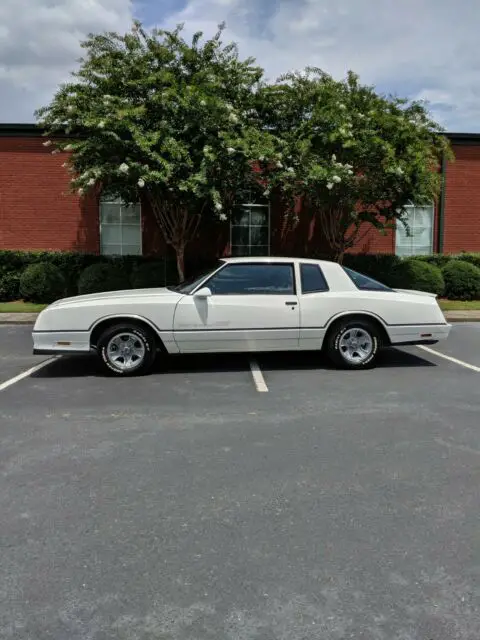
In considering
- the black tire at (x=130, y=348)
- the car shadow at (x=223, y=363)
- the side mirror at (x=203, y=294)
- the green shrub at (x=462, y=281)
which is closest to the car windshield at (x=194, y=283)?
the side mirror at (x=203, y=294)

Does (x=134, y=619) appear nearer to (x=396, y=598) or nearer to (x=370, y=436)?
(x=396, y=598)

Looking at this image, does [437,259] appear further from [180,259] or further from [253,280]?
[253,280]

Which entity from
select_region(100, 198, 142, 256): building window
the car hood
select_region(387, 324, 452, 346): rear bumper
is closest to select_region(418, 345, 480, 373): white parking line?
select_region(387, 324, 452, 346): rear bumper

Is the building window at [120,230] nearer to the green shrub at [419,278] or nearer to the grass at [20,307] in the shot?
the grass at [20,307]

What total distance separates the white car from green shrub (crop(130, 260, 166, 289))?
7.61 m

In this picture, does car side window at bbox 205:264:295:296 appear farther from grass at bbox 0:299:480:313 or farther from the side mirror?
grass at bbox 0:299:480:313

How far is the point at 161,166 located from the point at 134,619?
10.8 metres

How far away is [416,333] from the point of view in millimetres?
7586

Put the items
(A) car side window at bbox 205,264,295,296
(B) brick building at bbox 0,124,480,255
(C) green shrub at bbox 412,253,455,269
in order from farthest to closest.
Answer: (C) green shrub at bbox 412,253,455,269, (B) brick building at bbox 0,124,480,255, (A) car side window at bbox 205,264,295,296

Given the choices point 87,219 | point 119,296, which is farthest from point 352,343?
point 87,219

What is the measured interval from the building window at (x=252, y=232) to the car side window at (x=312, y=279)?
9.71 meters

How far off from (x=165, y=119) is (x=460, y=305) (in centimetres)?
894

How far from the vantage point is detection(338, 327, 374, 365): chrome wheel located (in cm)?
756

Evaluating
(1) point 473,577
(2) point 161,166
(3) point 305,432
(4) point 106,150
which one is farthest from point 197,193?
(1) point 473,577
